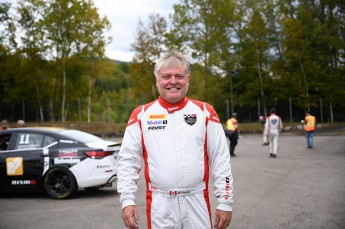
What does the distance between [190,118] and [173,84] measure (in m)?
0.30

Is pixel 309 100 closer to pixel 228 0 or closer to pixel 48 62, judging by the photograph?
pixel 228 0

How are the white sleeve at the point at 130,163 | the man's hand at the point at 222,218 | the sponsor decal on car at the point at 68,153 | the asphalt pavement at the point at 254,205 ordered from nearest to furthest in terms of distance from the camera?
the man's hand at the point at 222,218 → the white sleeve at the point at 130,163 → the asphalt pavement at the point at 254,205 → the sponsor decal on car at the point at 68,153

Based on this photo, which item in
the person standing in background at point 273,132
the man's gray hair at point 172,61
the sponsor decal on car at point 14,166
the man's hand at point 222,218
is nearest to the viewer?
the man's hand at point 222,218

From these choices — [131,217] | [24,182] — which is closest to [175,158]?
[131,217]

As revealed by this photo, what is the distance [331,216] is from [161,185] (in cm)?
474

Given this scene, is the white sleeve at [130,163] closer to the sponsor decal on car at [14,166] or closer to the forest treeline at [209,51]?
the sponsor decal on car at [14,166]

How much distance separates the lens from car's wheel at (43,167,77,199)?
9672 mm

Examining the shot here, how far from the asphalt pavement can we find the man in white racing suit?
335 cm

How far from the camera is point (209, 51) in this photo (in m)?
43.8

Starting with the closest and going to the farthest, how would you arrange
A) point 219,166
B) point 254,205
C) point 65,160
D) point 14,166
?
point 219,166 → point 254,205 → point 65,160 → point 14,166

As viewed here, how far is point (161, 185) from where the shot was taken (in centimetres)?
350

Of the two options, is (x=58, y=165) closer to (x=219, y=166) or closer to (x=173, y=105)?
(x=173, y=105)

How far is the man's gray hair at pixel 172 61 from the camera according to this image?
364 centimetres

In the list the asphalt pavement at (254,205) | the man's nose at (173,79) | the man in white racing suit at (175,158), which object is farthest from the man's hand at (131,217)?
the asphalt pavement at (254,205)
